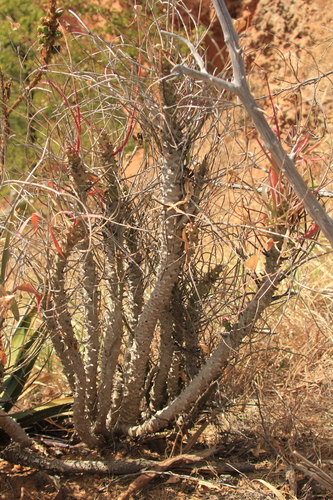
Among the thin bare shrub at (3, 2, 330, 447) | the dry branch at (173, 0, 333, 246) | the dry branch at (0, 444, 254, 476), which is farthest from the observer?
the dry branch at (0, 444, 254, 476)

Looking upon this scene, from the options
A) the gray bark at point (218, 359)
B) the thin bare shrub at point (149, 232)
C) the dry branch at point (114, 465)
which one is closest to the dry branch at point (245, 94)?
the thin bare shrub at point (149, 232)

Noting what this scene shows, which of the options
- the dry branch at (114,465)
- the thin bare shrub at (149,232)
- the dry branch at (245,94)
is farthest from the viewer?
the dry branch at (114,465)

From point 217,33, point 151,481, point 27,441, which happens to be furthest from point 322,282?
point 217,33

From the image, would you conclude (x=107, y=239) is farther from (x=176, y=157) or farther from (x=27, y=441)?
(x=27, y=441)

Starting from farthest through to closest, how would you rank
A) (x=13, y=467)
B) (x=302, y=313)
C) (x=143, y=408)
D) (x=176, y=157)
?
1. (x=302, y=313)
2. (x=143, y=408)
3. (x=13, y=467)
4. (x=176, y=157)

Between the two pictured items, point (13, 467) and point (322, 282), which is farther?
point (322, 282)

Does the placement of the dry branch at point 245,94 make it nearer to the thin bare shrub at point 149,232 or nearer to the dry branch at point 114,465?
Answer: the thin bare shrub at point 149,232

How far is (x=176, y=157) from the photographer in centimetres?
156

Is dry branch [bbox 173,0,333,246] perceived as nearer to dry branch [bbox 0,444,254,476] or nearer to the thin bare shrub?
the thin bare shrub

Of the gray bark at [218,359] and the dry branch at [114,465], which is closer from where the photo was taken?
the gray bark at [218,359]

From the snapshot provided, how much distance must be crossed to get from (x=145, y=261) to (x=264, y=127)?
858 mm

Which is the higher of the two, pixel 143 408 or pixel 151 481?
pixel 143 408

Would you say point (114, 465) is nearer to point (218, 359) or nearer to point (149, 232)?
point (218, 359)

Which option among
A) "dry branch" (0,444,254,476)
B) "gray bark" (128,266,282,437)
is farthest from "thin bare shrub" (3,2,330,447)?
"dry branch" (0,444,254,476)
